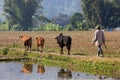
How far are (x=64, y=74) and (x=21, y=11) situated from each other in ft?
271

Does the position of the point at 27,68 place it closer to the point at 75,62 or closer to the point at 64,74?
the point at 75,62

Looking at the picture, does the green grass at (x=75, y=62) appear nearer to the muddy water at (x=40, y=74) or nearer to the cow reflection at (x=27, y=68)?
the muddy water at (x=40, y=74)

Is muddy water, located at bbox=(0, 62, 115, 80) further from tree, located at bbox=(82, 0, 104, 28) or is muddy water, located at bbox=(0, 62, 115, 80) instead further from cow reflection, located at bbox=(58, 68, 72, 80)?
tree, located at bbox=(82, 0, 104, 28)

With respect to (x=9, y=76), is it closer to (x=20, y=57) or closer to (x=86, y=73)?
(x=86, y=73)

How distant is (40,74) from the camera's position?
16.2 metres

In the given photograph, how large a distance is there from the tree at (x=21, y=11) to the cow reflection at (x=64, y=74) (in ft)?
261

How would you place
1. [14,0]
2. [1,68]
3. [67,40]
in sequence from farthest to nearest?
1. [14,0]
2. [67,40]
3. [1,68]

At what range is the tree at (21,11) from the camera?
9669 cm

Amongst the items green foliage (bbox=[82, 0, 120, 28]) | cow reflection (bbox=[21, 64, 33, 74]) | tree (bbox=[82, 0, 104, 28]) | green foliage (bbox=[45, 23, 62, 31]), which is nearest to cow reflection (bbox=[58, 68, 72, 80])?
cow reflection (bbox=[21, 64, 33, 74])

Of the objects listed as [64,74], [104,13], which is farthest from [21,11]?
[64,74]

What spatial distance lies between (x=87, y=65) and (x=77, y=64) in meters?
0.86

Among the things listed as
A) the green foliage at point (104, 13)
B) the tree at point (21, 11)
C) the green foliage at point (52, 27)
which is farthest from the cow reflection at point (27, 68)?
the tree at point (21, 11)

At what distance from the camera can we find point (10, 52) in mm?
24719

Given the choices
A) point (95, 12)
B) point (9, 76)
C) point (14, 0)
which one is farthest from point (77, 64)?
point (14, 0)
